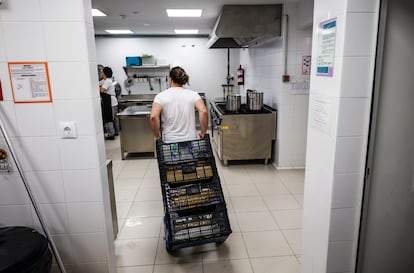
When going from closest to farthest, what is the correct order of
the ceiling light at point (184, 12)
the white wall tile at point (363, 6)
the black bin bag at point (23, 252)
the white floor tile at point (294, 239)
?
the black bin bag at point (23, 252)
the white wall tile at point (363, 6)
the white floor tile at point (294, 239)
the ceiling light at point (184, 12)

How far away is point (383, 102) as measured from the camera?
1479 millimetres

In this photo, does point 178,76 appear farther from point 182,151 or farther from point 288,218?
point 288,218

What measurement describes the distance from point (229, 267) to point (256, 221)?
2.50ft

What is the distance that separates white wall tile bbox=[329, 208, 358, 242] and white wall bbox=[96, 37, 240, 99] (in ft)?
20.6

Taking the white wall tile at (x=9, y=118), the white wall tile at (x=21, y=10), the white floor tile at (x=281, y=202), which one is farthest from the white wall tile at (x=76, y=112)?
the white floor tile at (x=281, y=202)

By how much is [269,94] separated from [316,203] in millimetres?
3247

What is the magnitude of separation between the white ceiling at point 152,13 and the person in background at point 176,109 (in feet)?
5.60

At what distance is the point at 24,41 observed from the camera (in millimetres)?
1461

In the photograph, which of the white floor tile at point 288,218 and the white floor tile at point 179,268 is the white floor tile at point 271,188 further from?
the white floor tile at point 179,268

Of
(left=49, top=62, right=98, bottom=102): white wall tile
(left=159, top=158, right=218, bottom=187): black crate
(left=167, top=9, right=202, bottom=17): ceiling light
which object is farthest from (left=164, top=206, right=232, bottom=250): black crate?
(left=167, top=9, right=202, bottom=17): ceiling light

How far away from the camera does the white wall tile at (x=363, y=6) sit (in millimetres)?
1374

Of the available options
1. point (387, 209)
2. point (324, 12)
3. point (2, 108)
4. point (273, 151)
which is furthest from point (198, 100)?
point (273, 151)

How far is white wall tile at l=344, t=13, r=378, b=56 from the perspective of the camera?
139cm

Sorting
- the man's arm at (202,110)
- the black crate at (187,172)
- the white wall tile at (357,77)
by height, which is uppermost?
the white wall tile at (357,77)
